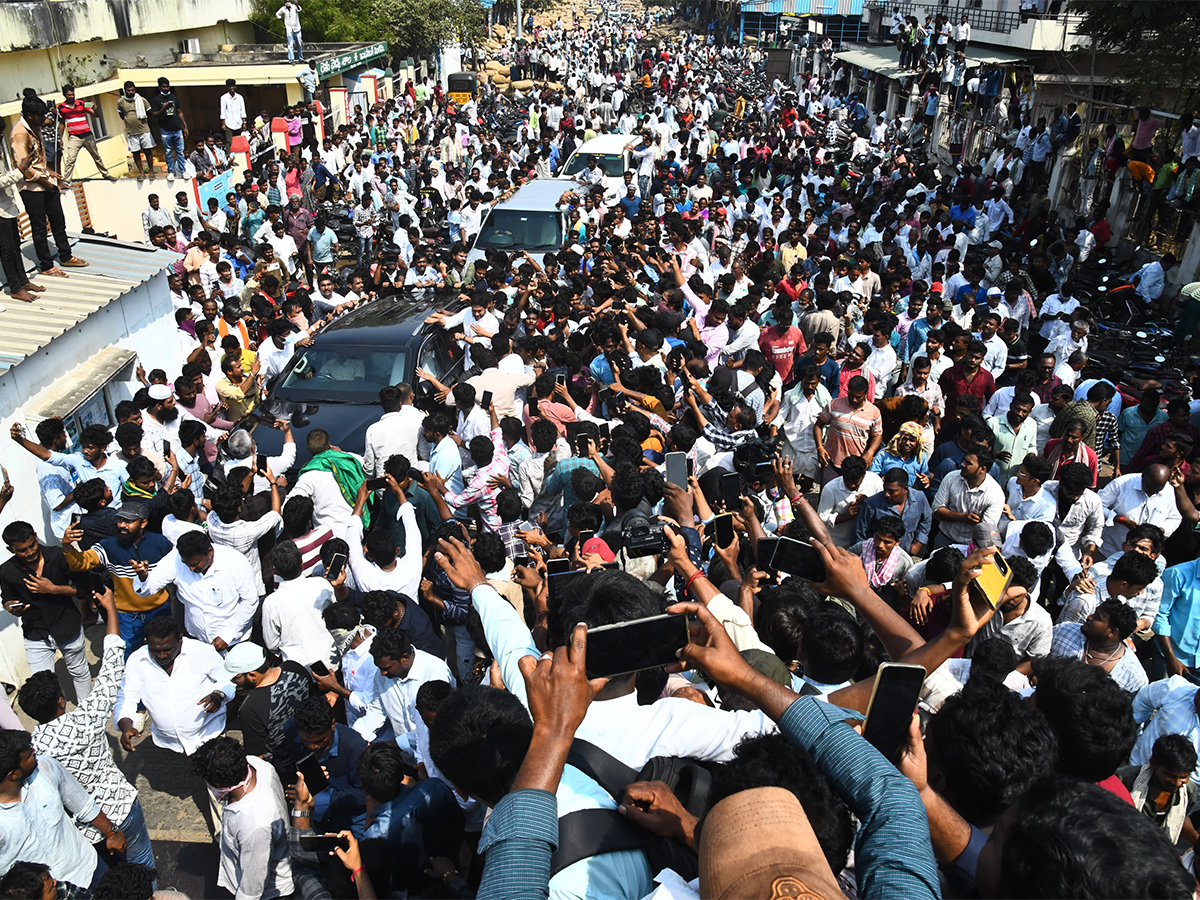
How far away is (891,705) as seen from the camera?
213 cm

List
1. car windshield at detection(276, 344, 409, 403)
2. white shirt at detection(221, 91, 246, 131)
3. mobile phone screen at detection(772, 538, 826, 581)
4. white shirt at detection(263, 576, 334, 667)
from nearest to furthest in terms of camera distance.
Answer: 1. mobile phone screen at detection(772, 538, 826, 581)
2. white shirt at detection(263, 576, 334, 667)
3. car windshield at detection(276, 344, 409, 403)
4. white shirt at detection(221, 91, 246, 131)

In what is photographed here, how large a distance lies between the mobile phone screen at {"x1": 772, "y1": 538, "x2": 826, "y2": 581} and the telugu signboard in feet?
72.6

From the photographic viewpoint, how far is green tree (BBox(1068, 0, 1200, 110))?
587 inches

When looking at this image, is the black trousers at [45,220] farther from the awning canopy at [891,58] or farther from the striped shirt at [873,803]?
the awning canopy at [891,58]

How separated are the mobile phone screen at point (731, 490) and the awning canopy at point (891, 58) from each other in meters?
21.3

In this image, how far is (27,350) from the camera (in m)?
6.62

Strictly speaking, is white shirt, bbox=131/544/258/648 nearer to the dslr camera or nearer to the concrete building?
the dslr camera

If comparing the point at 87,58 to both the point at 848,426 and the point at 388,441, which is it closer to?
the point at 388,441

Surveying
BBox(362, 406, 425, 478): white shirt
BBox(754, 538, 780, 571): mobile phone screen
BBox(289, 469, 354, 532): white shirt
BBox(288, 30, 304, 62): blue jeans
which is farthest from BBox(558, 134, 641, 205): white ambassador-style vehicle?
BBox(754, 538, 780, 571): mobile phone screen

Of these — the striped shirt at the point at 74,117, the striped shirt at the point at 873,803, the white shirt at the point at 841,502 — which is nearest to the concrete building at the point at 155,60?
the striped shirt at the point at 74,117

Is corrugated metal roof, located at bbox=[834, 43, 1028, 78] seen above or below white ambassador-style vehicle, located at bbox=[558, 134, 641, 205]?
above

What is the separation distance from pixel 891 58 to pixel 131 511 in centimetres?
3225

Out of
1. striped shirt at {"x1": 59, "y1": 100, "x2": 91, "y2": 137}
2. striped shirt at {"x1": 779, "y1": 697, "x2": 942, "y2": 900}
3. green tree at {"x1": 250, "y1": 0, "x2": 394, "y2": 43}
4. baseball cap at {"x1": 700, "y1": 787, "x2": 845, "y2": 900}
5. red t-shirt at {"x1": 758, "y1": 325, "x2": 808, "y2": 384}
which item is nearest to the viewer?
baseball cap at {"x1": 700, "y1": 787, "x2": 845, "y2": 900}

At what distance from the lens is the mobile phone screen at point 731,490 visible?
511cm
